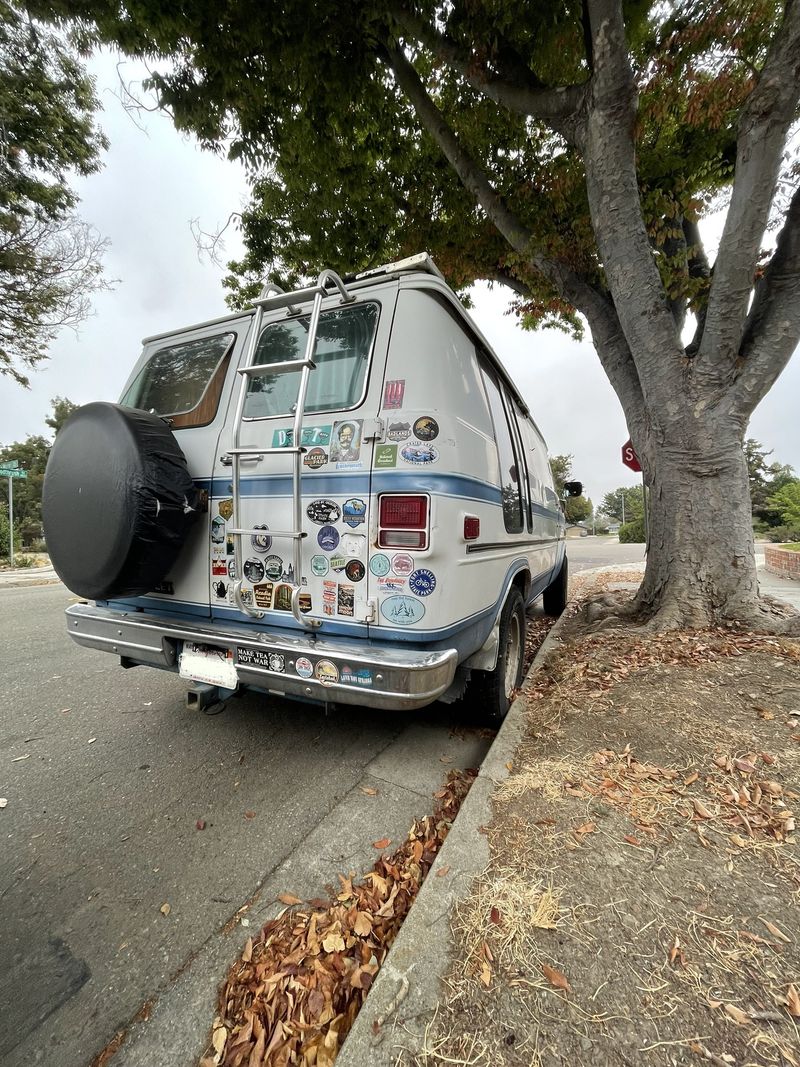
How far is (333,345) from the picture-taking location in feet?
8.61

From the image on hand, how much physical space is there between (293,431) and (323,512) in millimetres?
435

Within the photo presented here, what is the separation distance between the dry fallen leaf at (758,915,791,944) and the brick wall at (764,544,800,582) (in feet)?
31.2

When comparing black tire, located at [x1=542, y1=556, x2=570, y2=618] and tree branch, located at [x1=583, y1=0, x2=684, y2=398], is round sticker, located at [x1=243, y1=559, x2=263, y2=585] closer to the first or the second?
tree branch, located at [x1=583, y1=0, x2=684, y2=398]

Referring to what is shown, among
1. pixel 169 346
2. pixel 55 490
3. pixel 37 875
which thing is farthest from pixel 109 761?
pixel 169 346

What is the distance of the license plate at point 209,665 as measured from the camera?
7.81 ft

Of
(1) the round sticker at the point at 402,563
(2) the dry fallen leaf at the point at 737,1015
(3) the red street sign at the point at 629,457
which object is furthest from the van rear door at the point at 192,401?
(3) the red street sign at the point at 629,457

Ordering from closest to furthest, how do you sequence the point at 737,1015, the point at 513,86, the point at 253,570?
the point at 737,1015, the point at 253,570, the point at 513,86

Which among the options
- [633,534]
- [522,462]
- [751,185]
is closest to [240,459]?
[522,462]

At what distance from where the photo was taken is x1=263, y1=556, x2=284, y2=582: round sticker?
249cm

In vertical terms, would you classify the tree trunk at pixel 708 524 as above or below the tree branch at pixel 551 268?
below

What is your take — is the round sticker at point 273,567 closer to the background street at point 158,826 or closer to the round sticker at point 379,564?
the round sticker at point 379,564

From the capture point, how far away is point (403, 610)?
2195 mm

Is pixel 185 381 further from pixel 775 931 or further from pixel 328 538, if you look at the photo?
pixel 775 931

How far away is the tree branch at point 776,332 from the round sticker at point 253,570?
420 cm
